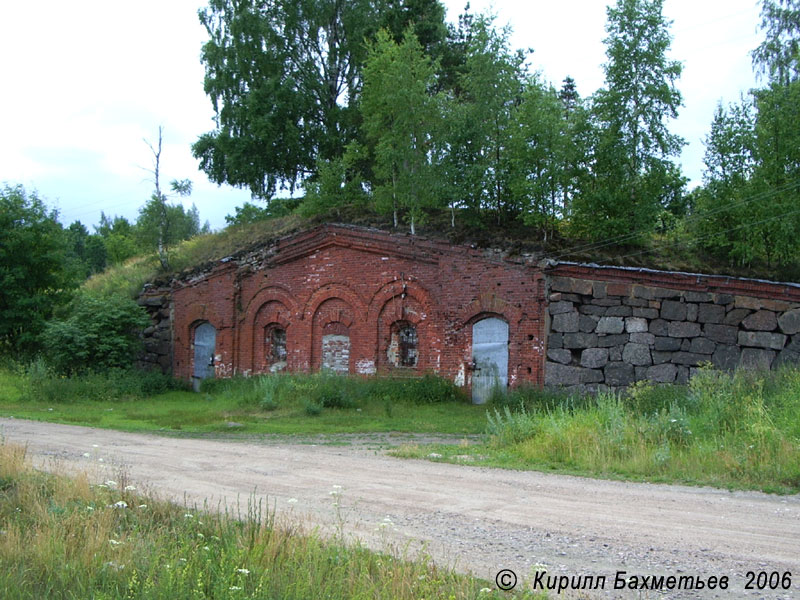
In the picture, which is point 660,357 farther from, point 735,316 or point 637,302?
point 735,316

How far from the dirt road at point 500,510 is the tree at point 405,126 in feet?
50.7

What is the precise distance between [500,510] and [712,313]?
13662mm

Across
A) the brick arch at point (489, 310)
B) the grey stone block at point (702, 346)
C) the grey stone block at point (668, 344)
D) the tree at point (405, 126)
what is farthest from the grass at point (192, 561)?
the tree at point (405, 126)

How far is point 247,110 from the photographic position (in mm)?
37375

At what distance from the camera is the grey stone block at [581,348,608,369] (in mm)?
20031

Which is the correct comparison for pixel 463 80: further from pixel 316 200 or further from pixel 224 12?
pixel 224 12

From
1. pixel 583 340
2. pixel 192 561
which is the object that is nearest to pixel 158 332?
pixel 583 340

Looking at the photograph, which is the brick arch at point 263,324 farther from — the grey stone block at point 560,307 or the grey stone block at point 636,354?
the grey stone block at point 636,354

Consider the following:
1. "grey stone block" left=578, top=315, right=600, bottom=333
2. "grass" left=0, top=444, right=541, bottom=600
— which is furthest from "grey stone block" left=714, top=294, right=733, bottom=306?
"grass" left=0, top=444, right=541, bottom=600

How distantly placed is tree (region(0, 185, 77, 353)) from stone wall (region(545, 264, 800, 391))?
19037 mm

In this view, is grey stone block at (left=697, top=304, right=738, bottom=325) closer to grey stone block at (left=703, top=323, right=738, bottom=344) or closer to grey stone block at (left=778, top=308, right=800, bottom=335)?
grey stone block at (left=703, top=323, right=738, bottom=344)

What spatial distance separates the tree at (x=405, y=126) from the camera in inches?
1022

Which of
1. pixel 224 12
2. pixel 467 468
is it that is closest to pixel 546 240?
pixel 467 468

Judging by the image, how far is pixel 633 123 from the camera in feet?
79.1
